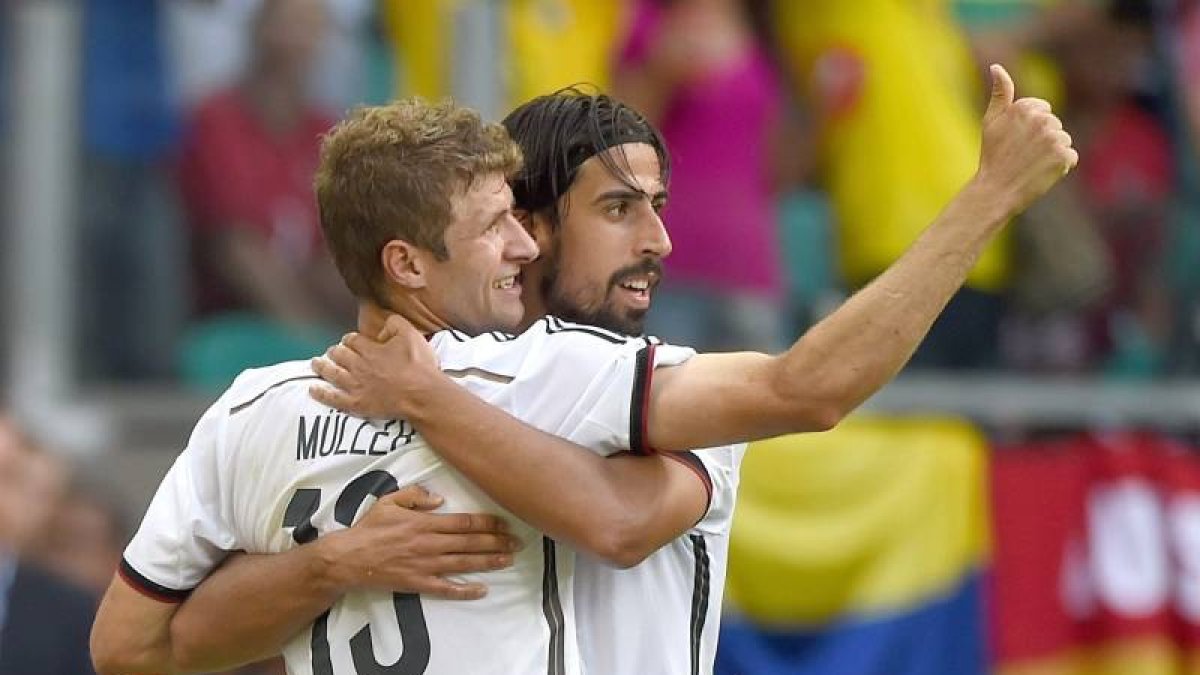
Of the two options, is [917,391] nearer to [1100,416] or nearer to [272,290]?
[1100,416]

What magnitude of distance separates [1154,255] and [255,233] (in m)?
3.26

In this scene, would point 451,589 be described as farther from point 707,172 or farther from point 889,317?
point 707,172

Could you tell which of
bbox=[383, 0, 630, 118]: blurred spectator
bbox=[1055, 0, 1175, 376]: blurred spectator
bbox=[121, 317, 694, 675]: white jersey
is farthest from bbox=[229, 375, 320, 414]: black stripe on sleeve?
bbox=[1055, 0, 1175, 376]: blurred spectator

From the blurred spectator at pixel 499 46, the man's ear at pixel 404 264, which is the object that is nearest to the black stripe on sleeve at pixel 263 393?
the man's ear at pixel 404 264

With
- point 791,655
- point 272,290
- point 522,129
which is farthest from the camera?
point 791,655

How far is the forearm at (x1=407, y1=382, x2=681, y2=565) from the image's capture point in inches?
138

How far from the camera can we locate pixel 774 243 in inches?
296

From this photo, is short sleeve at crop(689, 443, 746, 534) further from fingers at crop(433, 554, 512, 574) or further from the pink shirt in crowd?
the pink shirt in crowd

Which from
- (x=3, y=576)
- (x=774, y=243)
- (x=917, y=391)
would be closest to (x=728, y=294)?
(x=774, y=243)

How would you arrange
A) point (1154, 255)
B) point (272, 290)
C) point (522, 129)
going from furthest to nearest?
point (1154, 255) → point (272, 290) → point (522, 129)

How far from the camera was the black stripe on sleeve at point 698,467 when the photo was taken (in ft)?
12.0

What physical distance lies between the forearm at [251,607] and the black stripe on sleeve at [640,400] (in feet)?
1.78

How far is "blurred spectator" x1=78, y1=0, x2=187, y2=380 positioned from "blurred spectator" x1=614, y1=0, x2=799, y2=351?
1.47m

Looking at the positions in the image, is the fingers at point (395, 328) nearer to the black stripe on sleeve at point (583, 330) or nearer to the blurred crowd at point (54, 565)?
the black stripe on sleeve at point (583, 330)
